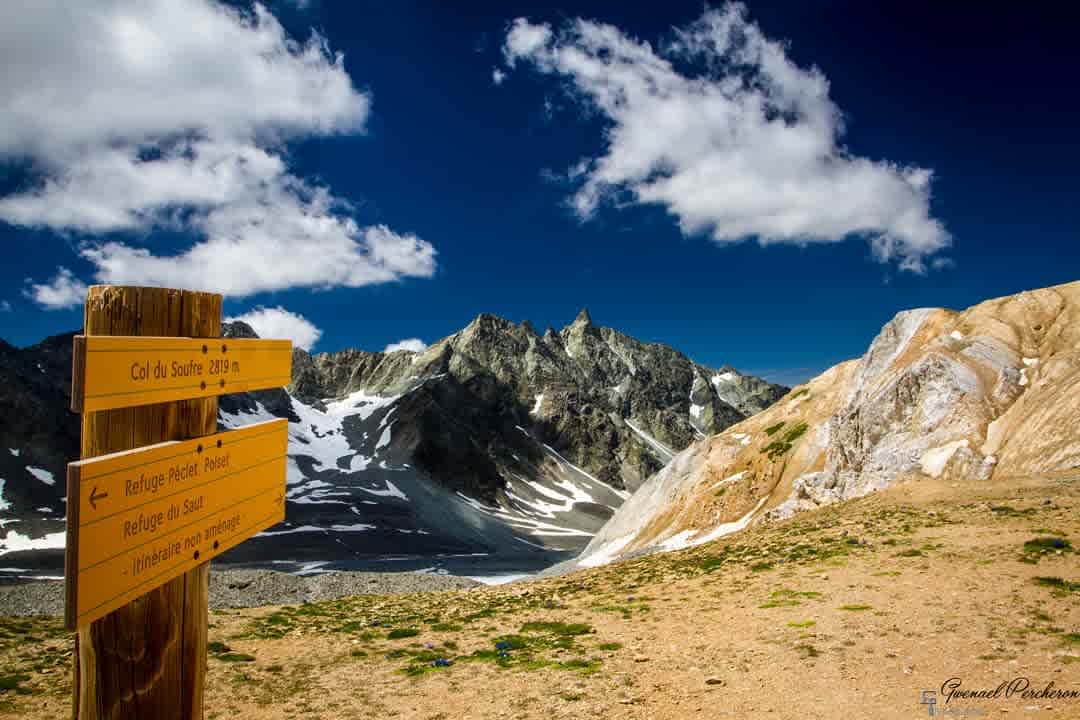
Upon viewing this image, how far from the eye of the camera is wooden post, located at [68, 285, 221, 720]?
4.70 metres

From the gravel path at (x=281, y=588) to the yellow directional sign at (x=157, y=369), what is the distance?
4545cm

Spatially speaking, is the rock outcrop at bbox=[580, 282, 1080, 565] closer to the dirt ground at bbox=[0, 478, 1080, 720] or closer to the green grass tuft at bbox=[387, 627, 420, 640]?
the dirt ground at bbox=[0, 478, 1080, 720]

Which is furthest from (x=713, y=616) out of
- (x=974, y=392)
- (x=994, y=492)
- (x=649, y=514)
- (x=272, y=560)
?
(x=272, y=560)

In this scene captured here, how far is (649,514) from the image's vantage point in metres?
65.1

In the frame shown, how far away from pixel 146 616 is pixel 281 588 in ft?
179

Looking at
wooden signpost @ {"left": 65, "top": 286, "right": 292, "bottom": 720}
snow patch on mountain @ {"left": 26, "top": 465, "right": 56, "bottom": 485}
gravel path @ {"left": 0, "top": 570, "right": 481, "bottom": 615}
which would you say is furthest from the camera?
snow patch on mountain @ {"left": 26, "top": 465, "right": 56, "bottom": 485}

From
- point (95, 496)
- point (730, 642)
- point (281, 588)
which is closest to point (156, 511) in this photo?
point (95, 496)

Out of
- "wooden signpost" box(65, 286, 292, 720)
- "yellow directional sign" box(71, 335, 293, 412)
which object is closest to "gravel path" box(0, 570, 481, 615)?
"wooden signpost" box(65, 286, 292, 720)

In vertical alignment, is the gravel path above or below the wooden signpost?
below

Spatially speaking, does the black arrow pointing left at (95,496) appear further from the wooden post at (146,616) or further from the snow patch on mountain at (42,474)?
the snow patch on mountain at (42,474)

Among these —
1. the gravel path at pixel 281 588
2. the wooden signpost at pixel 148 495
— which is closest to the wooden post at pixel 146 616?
the wooden signpost at pixel 148 495

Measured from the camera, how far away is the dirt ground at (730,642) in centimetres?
1016

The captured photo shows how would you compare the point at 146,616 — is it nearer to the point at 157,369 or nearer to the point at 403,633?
the point at 157,369

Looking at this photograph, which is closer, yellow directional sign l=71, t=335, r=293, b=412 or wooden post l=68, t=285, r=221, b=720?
yellow directional sign l=71, t=335, r=293, b=412
